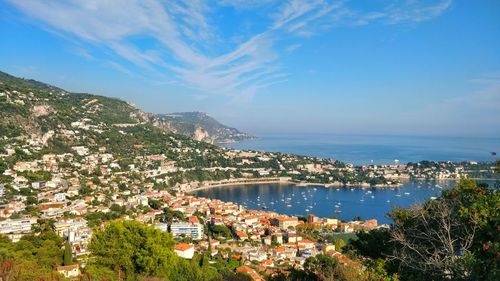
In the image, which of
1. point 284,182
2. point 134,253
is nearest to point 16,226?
point 134,253

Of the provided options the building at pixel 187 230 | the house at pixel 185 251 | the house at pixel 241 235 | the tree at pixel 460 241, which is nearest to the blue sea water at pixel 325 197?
the house at pixel 241 235

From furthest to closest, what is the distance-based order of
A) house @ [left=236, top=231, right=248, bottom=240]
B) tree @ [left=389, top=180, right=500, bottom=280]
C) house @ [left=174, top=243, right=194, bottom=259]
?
house @ [left=236, top=231, right=248, bottom=240] → house @ [left=174, top=243, right=194, bottom=259] → tree @ [left=389, top=180, right=500, bottom=280]

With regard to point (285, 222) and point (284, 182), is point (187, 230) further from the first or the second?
point (284, 182)

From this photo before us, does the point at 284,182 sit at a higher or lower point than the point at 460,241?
lower

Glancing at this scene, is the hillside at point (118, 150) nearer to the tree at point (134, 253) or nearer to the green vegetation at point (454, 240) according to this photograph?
the tree at point (134, 253)

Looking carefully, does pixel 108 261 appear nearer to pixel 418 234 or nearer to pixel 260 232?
pixel 418 234

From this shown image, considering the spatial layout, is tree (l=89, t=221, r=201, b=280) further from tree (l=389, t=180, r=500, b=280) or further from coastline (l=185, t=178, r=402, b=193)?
coastline (l=185, t=178, r=402, b=193)

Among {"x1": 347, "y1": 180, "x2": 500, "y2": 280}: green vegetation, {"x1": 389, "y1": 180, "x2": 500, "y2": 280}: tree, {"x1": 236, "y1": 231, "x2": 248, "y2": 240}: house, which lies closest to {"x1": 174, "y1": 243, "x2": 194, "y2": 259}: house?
{"x1": 236, "y1": 231, "x2": 248, "y2": 240}: house
